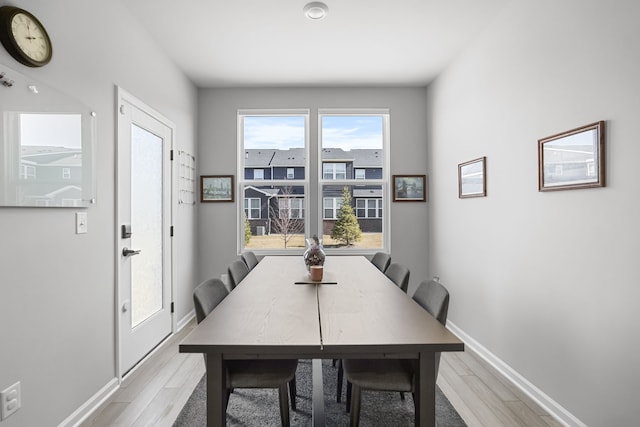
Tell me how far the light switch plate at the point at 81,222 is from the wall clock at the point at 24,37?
843mm

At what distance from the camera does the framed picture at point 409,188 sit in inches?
179

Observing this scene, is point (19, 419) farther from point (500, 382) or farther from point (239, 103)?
point (239, 103)

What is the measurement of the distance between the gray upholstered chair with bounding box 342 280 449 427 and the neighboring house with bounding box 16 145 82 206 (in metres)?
1.75

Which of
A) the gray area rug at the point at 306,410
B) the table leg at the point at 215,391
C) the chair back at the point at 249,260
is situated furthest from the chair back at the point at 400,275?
the table leg at the point at 215,391

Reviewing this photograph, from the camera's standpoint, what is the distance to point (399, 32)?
3.18 metres

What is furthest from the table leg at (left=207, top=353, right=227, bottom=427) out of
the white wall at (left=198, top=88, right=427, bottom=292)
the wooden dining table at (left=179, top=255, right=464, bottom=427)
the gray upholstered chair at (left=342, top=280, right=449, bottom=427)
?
the white wall at (left=198, top=88, right=427, bottom=292)

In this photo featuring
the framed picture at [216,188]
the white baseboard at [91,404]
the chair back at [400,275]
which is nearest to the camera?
the white baseboard at [91,404]

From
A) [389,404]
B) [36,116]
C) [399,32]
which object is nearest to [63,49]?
[36,116]

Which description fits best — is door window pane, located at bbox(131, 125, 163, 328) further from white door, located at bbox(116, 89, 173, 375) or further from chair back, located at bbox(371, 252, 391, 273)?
chair back, located at bbox(371, 252, 391, 273)

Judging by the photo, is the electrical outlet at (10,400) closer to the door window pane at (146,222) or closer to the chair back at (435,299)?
the door window pane at (146,222)

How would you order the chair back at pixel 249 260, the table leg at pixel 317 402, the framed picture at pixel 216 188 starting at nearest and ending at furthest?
the table leg at pixel 317 402 < the chair back at pixel 249 260 < the framed picture at pixel 216 188

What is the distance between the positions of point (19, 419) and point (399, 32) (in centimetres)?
362

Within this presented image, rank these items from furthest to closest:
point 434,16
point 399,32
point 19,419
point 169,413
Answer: point 399,32 → point 434,16 → point 169,413 → point 19,419

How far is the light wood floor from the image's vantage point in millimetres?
2176
